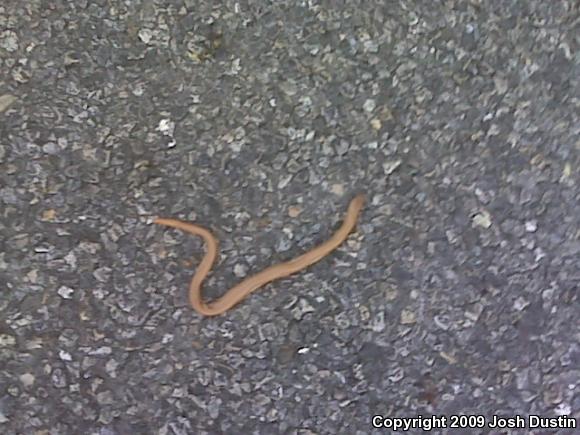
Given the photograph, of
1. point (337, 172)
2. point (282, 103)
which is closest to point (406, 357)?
point (337, 172)

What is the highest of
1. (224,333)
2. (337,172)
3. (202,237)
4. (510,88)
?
(510,88)

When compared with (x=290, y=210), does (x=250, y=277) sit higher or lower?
lower

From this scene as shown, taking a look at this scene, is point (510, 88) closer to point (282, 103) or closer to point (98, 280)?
point (282, 103)
